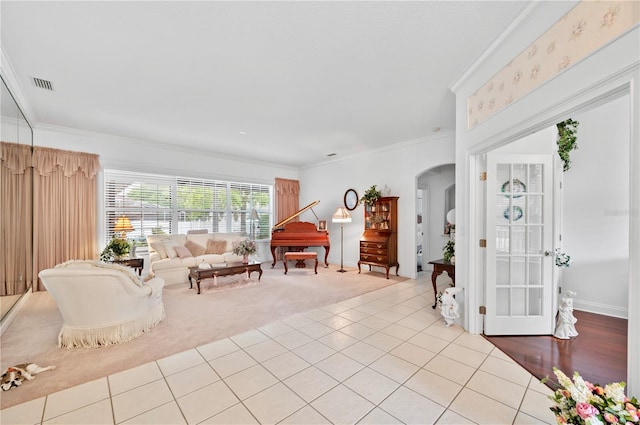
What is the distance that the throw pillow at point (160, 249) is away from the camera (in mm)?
5348

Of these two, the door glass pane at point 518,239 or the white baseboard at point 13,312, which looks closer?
the door glass pane at point 518,239

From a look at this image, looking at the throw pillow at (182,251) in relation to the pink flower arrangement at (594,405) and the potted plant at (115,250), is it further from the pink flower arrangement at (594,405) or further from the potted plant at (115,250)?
the pink flower arrangement at (594,405)

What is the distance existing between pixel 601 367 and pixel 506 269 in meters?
1.03

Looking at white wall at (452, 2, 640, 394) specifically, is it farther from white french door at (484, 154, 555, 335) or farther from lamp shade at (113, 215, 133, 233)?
lamp shade at (113, 215, 133, 233)

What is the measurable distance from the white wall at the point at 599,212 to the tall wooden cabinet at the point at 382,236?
9.01 feet

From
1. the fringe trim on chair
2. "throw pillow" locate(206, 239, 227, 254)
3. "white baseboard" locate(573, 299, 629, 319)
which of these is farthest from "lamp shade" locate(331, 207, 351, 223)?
the fringe trim on chair

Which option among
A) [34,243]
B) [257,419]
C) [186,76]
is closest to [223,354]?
[257,419]

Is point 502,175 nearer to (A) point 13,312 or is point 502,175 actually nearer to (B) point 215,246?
(B) point 215,246

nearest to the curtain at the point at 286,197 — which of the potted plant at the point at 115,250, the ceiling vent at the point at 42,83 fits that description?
the potted plant at the point at 115,250

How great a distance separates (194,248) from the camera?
5863 millimetres

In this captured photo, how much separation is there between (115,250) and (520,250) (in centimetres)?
618

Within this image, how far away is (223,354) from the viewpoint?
260cm

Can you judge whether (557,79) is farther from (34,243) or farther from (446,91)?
(34,243)

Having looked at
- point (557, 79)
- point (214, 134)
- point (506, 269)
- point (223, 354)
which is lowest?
point (223, 354)
